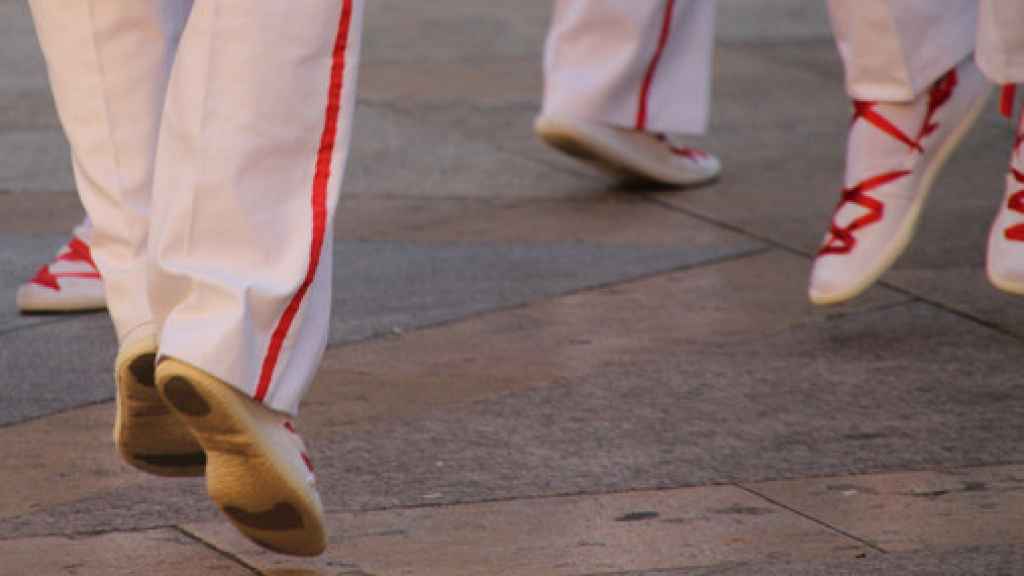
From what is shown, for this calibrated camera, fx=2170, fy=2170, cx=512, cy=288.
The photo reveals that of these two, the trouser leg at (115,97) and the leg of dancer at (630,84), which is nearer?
the trouser leg at (115,97)

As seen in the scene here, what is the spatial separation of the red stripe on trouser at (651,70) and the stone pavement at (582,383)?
171 millimetres

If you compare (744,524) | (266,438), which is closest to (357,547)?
(266,438)

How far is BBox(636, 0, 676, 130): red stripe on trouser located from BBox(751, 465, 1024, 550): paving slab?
1930mm

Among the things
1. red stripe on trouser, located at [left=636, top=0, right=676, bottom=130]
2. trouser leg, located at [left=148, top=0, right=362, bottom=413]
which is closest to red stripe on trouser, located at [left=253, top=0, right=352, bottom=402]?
trouser leg, located at [left=148, top=0, right=362, bottom=413]

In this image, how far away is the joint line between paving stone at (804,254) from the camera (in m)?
3.72

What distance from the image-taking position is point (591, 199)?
4.70 meters

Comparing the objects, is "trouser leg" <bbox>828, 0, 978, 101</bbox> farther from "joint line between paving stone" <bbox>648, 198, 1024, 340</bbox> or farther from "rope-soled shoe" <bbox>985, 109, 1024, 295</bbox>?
"joint line between paving stone" <bbox>648, 198, 1024, 340</bbox>

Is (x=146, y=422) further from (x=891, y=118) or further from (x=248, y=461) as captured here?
(x=891, y=118)

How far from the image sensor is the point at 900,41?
11.9ft

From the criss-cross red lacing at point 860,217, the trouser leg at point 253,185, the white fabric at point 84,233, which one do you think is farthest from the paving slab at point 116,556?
the criss-cross red lacing at point 860,217

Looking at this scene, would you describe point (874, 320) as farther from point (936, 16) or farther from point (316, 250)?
point (316, 250)

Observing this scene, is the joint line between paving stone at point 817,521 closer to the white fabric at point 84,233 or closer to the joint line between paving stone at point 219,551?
the joint line between paving stone at point 219,551

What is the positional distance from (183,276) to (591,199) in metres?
2.42

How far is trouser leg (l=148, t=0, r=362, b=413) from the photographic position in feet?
7.61
